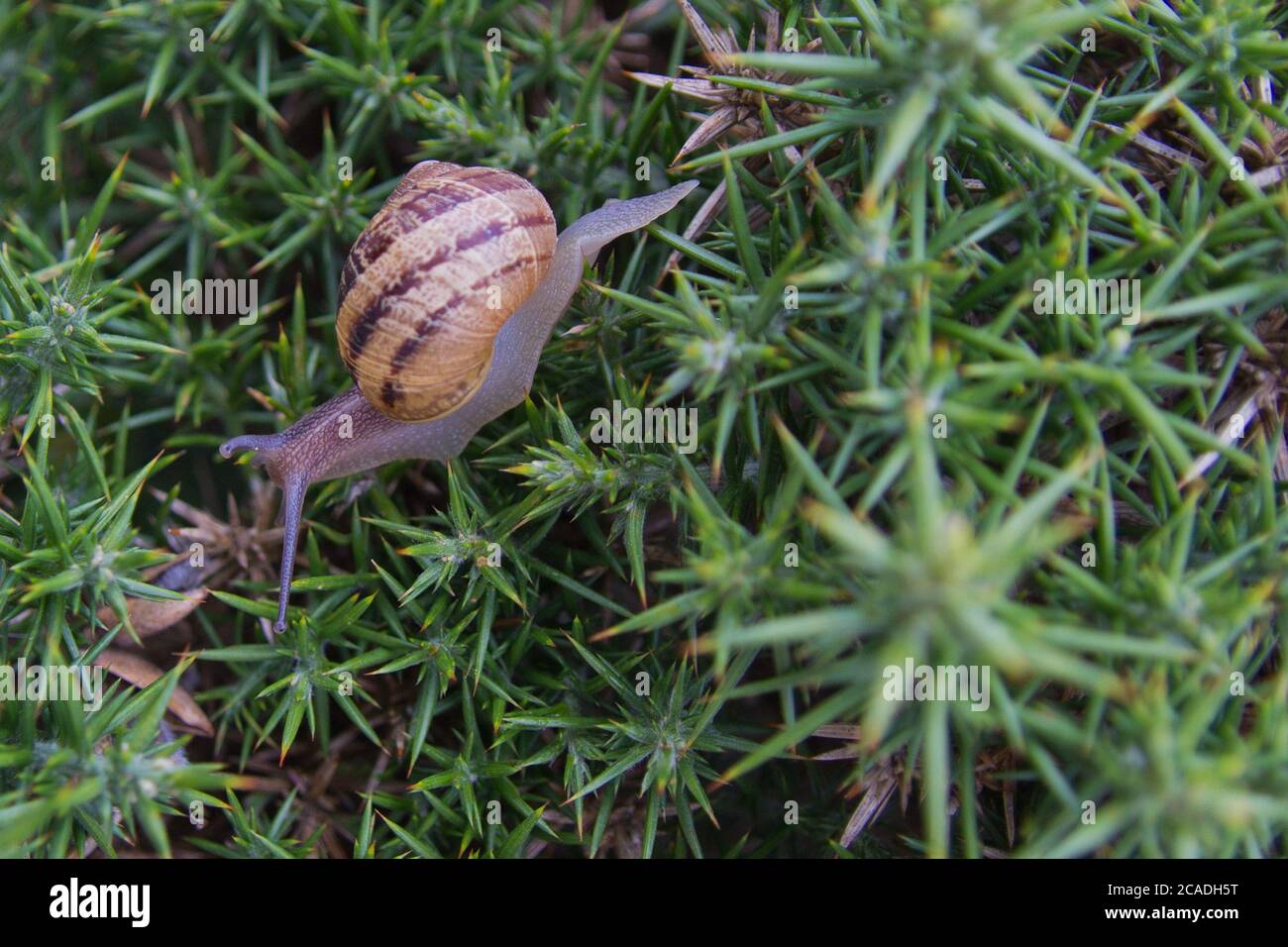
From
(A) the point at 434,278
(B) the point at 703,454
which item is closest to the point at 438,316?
(A) the point at 434,278

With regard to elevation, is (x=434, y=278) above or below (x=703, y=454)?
above

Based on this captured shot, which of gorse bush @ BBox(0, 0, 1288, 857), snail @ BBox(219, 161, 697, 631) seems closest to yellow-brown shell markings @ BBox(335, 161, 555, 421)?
snail @ BBox(219, 161, 697, 631)

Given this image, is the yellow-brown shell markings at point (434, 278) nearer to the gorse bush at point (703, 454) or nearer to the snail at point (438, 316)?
the snail at point (438, 316)

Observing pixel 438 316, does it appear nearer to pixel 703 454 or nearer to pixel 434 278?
pixel 434 278

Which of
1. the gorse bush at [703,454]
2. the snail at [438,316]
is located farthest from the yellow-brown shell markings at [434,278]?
the gorse bush at [703,454]

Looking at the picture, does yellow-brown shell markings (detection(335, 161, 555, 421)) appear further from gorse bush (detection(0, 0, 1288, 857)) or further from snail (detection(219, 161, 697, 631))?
gorse bush (detection(0, 0, 1288, 857))

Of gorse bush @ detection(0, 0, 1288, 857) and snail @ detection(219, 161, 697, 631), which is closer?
gorse bush @ detection(0, 0, 1288, 857)
